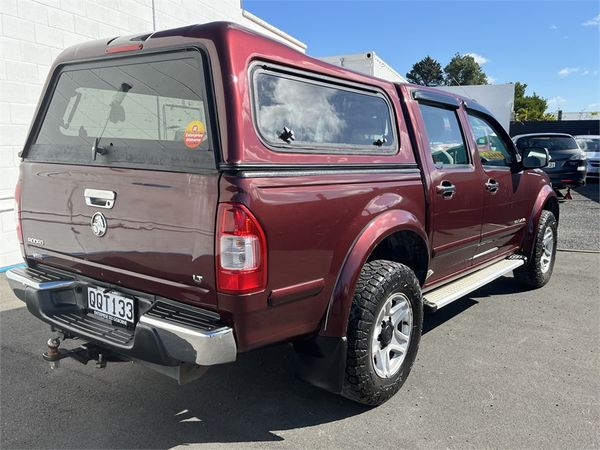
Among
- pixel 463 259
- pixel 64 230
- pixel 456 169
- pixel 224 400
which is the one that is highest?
pixel 456 169

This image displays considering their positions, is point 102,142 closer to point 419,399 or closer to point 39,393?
point 39,393

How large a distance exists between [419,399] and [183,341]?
5.49ft

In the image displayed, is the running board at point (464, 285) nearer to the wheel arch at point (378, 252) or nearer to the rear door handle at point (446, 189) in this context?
the wheel arch at point (378, 252)

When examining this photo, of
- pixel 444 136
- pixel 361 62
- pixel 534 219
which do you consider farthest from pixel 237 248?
pixel 361 62

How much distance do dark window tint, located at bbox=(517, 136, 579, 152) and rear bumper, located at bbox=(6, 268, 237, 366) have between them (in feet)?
39.9

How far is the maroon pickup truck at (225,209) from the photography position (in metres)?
2.20

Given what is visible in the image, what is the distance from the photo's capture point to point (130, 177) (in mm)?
2414

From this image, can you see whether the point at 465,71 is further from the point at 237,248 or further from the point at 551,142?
the point at 237,248

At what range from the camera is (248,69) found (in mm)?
2297

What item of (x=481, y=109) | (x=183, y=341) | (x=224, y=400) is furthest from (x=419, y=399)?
(x=481, y=109)

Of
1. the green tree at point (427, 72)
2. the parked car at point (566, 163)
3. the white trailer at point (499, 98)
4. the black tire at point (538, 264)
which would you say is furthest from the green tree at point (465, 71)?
the black tire at point (538, 264)

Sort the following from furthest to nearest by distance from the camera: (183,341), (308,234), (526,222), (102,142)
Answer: (526,222) → (102,142) → (308,234) → (183,341)

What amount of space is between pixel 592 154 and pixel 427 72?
66.1m

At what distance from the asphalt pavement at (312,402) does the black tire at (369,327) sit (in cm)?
17
